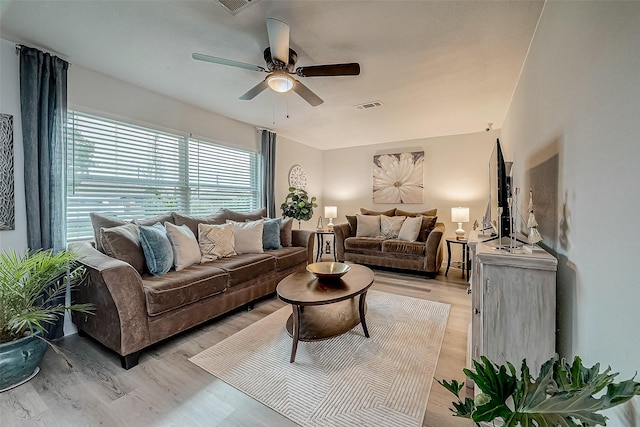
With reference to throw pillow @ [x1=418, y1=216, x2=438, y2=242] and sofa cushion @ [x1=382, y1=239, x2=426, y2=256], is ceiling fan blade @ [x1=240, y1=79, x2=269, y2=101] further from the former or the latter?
throw pillow @ [x1=418, y1=216, x2=438, y2=242]

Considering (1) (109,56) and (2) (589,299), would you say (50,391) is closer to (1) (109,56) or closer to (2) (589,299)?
(1) (109,56)

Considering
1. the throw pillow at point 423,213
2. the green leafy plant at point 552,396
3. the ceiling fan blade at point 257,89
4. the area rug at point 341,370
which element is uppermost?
the ceiling fan blade at point 257,89

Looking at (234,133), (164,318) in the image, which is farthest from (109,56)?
(164,318)

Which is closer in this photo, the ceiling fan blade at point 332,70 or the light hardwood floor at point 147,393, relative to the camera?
the light hardwood floor at point 147,393

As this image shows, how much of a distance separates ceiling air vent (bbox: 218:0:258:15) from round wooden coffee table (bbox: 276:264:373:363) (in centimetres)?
196

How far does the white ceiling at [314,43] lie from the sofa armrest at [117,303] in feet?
5.62

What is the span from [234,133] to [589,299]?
4.18 m

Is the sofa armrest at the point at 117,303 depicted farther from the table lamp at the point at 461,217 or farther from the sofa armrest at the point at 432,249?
the table lamp at the point at 461,217

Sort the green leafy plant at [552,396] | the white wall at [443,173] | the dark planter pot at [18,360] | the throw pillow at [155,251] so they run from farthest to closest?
the white wall at [443,173], the throw pillow at [155,251], the dark planter pot at [18,360], the green leafy plant at [552,396]

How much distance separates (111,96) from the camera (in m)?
2.72

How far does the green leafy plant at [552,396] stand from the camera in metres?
0.60

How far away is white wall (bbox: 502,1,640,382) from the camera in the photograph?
811mm

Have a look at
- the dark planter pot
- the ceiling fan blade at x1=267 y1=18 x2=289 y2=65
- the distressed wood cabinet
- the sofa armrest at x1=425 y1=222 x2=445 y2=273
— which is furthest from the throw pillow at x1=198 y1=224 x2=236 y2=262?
the sofa armrest at x1=425 y1=222 x2=445 y2=273

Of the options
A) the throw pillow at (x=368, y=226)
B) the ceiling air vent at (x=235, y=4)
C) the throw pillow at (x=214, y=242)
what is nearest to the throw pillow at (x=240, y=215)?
the throw pillow at (x=214, y=242)
